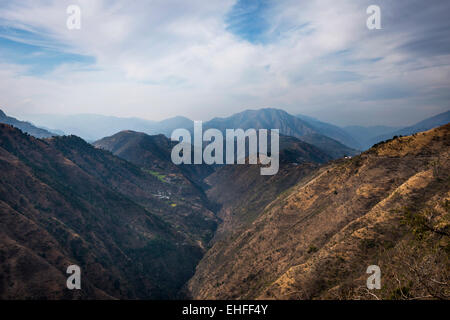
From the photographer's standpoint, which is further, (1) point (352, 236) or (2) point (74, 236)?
(2) point (74, 236)

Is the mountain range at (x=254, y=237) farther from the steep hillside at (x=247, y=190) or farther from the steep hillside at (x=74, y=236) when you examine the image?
the steep hillside at (x=247, y=190)

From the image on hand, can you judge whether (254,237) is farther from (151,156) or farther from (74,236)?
(151,156)

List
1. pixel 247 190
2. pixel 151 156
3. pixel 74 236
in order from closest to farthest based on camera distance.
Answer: pixel 74 236
pixel 247 190
pixel 151 156

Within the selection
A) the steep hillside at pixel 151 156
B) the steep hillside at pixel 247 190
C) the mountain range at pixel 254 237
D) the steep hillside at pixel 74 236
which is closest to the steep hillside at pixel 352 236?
the mountain range at pixel 254 237

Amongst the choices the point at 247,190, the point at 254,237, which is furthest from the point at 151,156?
the point at 254,237

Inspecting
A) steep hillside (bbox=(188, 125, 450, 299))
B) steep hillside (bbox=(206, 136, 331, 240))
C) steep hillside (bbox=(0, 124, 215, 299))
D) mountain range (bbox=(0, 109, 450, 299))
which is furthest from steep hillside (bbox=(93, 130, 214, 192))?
steep hillside (bbox=(188, 125, 450, 299))

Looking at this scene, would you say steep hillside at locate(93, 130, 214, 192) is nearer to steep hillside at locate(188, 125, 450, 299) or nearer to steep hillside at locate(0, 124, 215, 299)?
steep hillside at locate(0, 124, 215, 299)
